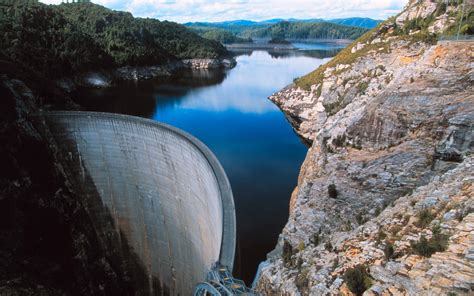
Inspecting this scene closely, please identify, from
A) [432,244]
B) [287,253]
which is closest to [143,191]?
[287,253]

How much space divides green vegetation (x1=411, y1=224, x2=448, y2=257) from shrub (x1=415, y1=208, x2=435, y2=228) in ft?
1.75

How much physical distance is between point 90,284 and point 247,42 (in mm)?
160496

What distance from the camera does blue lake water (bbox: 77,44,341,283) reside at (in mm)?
21109

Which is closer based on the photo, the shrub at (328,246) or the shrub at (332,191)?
the shrub at (328,246)

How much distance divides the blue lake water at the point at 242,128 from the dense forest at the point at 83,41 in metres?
7.04

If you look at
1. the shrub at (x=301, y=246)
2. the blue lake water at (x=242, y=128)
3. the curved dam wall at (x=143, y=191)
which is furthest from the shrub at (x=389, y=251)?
the blue lake water at (x=242, y=128)

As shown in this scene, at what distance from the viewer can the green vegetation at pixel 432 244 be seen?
20.9 ft

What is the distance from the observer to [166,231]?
19047mm

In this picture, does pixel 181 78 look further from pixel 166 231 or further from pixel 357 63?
pixel 166 231

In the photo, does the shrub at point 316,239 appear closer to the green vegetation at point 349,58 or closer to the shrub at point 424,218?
the shrub at point 424,218

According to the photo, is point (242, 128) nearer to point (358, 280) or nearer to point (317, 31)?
point (358, 280)

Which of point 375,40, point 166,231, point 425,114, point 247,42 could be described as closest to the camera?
point 425,114

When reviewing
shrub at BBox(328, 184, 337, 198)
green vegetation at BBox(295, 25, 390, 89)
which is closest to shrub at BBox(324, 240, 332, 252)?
shrub at BBox(328, 184, 337, 198)

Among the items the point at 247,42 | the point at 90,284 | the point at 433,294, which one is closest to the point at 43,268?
the point at 90,284
